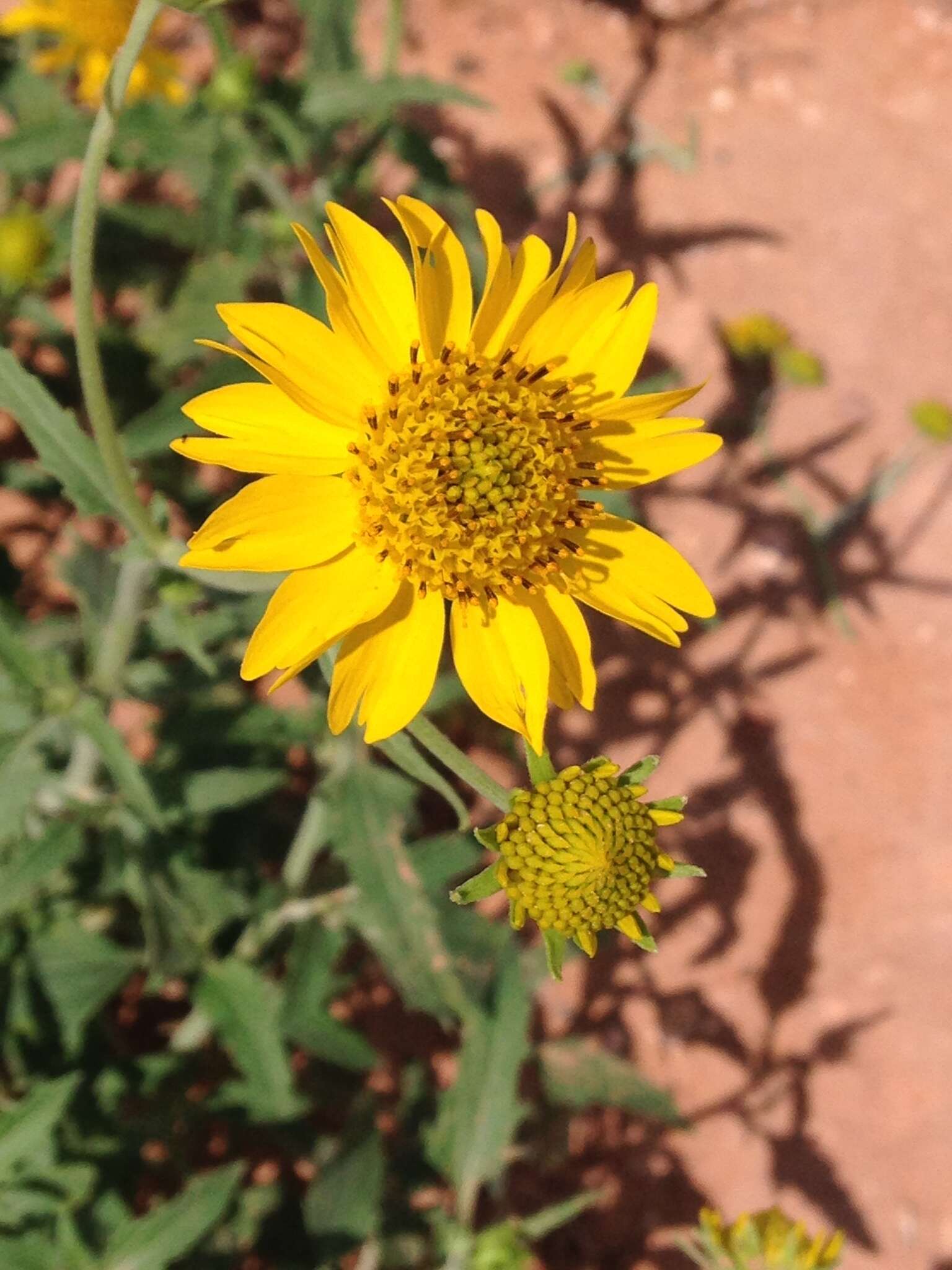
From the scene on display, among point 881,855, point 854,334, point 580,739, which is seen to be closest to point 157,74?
point 580,739

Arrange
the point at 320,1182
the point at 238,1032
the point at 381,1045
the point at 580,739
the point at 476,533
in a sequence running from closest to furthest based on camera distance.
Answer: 1. the point at 476,533
2. the point at 238,1032
3. the point at 320,1182
4. the point at 381,1045
5. the point at 580,739

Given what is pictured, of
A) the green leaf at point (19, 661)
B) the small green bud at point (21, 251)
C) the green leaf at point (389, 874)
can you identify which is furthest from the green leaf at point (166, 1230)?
the small green bud at point (21, 251)

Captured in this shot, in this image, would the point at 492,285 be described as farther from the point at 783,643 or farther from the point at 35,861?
the point at 783,643

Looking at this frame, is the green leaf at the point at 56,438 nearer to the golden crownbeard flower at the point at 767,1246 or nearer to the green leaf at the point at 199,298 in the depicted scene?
the green leaf at the point at 199,298

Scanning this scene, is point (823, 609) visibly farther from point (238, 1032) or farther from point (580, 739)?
point (238, 1032)

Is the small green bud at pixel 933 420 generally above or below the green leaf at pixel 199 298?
above
